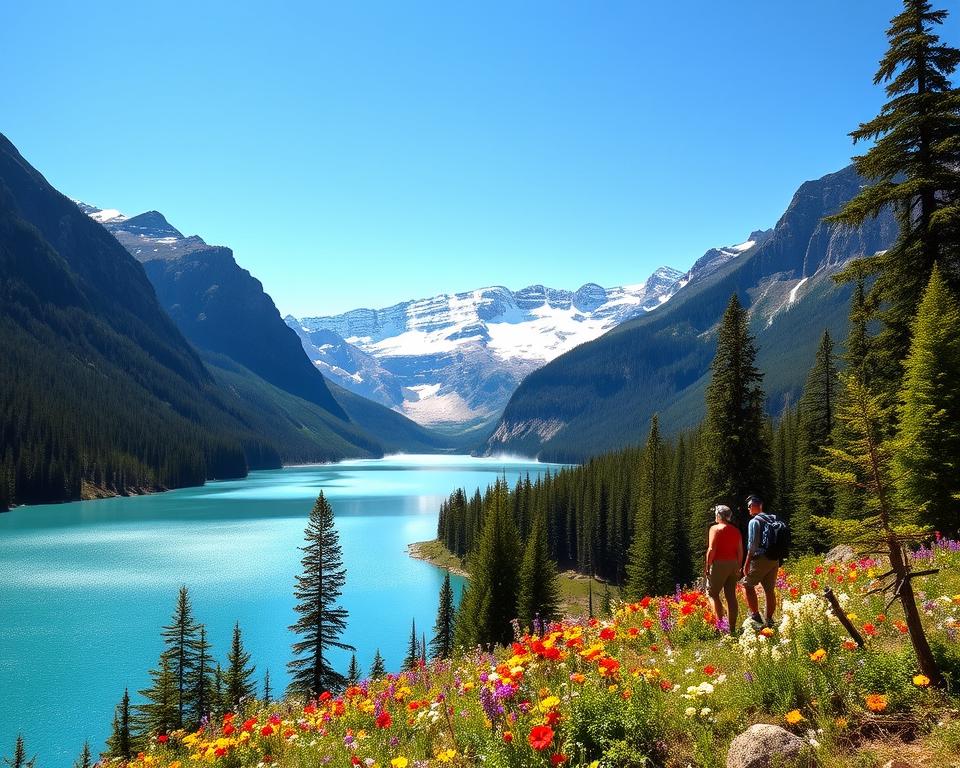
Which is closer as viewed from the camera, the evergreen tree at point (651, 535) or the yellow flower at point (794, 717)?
the yellow flower at point (794, 717)

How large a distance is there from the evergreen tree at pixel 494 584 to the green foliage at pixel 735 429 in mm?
18929

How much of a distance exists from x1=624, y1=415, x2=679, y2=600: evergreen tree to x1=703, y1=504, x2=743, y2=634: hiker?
39.2 metres

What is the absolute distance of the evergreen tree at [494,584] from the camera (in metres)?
46.0

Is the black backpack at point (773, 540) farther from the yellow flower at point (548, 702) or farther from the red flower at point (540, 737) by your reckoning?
the red flower at point (540, 737)

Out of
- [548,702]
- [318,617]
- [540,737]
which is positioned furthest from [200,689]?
[540,737]

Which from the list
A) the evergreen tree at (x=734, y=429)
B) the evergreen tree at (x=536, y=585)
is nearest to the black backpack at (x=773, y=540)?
the evergreen tree at (x=734, y=429)

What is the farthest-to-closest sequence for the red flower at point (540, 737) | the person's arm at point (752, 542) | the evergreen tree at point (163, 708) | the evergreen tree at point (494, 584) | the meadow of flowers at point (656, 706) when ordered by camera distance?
the evergreen tree at point (494, 584), the evergreen tree at point (163, 708), the person's arm at point (752, 542), the meadow of flowers at point (656, 706), the red flower at point (540, 737)

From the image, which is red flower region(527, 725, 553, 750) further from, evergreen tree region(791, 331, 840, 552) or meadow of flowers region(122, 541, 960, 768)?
evergreen tree region(791, 331, 840, 552)

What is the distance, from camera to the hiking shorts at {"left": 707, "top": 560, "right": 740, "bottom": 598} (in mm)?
10336

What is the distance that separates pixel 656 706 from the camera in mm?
6133

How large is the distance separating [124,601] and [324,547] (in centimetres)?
3545

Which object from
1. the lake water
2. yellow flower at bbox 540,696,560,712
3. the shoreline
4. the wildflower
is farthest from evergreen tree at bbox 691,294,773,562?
the shoreline

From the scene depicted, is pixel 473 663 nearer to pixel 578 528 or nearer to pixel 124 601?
pixel 124 601

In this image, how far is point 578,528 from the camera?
96.9 meters
